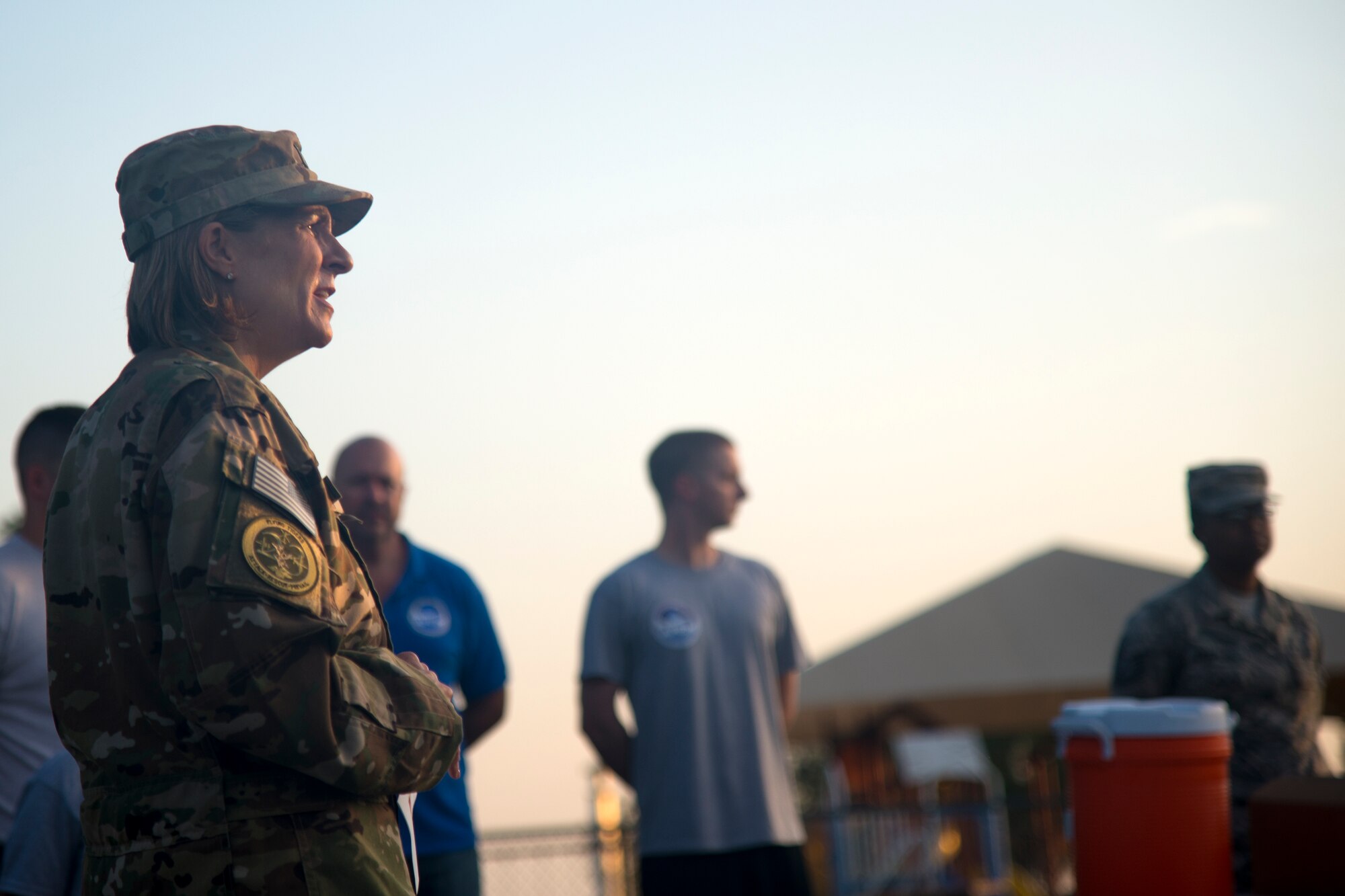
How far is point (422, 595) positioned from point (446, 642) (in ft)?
0.62

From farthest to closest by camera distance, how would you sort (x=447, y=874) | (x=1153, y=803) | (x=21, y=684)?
(x=447, y=874) → (x=21, y=684) → (x=1153, y=803)

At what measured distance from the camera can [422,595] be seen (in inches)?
175

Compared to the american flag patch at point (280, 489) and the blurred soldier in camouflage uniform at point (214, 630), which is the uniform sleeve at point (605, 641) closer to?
the blurred soldier in camouflage uniform at point (214, 630)

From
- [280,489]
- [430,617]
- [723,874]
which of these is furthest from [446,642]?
[280,489]

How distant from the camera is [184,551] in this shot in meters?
1.75

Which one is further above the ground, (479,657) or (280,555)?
(280,555)

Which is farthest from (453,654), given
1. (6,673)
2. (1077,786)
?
(1077,786)

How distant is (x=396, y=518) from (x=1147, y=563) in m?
10.3

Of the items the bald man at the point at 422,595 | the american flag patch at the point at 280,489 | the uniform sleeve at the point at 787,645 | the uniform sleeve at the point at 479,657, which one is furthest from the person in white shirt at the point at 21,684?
the uniform sleeve at the point at 787,645

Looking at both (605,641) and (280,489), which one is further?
(605,641)

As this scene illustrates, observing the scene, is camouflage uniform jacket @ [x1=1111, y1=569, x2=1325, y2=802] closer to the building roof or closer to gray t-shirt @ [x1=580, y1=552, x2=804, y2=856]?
gray t-shirt @ [x1=580, y1=552, x2=804, y2=856]

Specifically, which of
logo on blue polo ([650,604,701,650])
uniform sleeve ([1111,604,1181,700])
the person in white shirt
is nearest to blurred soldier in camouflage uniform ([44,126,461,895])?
the person in white shirt

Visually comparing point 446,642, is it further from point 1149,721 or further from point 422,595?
point 1149,721

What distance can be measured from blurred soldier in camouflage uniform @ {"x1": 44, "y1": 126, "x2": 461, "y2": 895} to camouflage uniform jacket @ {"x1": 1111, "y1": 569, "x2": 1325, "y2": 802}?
10.9 feet
